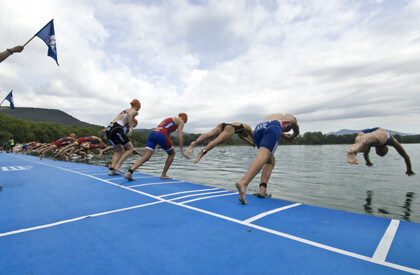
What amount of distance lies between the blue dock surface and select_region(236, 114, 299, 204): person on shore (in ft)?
1.52

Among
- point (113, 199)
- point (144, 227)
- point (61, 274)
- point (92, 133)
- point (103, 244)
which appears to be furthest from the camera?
point (92, 133)

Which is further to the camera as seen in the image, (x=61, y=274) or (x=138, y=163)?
(x=138, y=163)

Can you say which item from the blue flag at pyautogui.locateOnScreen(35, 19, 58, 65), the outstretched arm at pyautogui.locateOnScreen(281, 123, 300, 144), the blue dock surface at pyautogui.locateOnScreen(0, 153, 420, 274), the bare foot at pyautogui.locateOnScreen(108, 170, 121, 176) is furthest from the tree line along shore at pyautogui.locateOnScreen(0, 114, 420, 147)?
the blue dock surface at pyautogui.locateOnScreen(0, 153, 420, 274)

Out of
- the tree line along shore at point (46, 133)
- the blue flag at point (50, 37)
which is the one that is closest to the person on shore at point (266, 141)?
the blue flag at point (50, 37)

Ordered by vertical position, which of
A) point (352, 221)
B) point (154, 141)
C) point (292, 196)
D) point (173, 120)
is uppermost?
point (173, 120)

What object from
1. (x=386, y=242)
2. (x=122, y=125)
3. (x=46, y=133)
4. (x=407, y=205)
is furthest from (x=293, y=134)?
(x=46, y=133)

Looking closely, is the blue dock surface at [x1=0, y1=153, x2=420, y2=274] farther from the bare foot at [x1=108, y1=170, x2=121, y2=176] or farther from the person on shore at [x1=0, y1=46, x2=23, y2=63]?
the bare foot at [x1=108, y1=170, x2=121, y2=176]

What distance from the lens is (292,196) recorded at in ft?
20.2

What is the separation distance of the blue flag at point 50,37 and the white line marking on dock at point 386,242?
9.97m

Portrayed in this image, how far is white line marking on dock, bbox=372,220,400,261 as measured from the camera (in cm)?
193

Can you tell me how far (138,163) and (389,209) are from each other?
6172mm

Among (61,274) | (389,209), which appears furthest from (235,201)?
(389,209)

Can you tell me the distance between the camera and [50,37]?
25.7 ft

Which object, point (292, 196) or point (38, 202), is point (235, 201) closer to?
point (292, 196)
